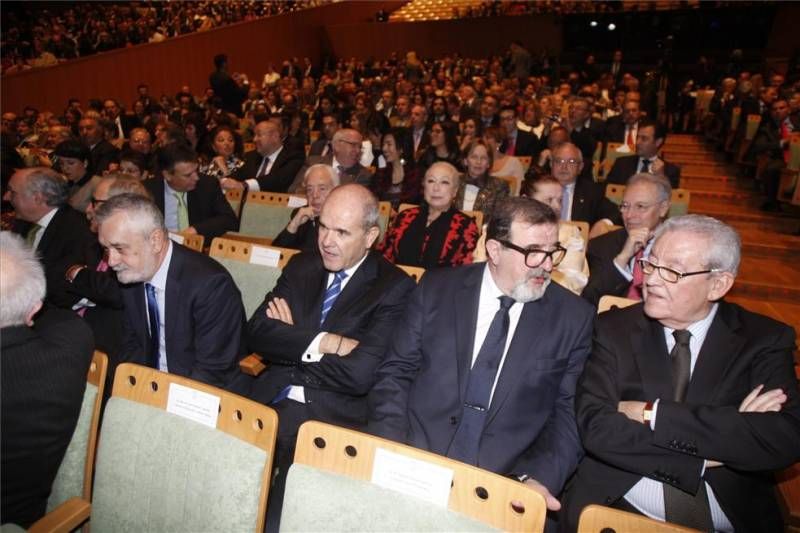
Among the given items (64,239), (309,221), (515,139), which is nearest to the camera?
(64,239)

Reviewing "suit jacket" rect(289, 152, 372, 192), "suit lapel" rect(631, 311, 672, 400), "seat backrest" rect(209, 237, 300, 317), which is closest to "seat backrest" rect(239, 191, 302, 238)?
"suit jacket" rect(289, 152, 372, 192)

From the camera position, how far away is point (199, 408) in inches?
57.3

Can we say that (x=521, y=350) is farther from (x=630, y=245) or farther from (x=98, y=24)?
(x=98, y=24)

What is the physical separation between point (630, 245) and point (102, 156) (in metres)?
6.07

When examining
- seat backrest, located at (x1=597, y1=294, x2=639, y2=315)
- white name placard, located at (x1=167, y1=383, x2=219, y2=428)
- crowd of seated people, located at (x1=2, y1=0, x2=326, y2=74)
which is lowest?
white name placard, located at (x1=167, y1=383, x2=219, y2=428)

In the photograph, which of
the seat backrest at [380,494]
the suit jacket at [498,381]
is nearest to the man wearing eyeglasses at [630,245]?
the suit jacket at [498,381]

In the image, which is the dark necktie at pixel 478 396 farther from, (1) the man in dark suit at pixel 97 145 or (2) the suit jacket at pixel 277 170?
(1) the man in dark suit at pixel 97 145

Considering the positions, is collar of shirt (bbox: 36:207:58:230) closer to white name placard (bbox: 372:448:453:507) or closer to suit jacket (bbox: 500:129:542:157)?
white name placard (bbox: 372:448:453:507)

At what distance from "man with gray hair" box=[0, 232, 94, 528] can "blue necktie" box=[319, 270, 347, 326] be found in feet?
3.18

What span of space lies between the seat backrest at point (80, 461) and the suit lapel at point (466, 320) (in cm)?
118

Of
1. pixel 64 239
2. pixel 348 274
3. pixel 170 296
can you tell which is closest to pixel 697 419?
pixel 348 274

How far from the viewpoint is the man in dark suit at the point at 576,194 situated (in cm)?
431

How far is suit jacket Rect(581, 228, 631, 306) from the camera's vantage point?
279cm

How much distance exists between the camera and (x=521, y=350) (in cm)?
187
